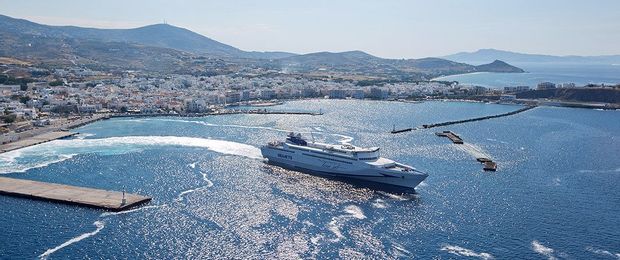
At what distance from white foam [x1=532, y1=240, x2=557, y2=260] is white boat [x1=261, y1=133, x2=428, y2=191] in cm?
968

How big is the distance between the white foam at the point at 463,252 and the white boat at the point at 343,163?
9.41 metres

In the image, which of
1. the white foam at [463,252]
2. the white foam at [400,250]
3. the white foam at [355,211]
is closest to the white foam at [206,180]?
the white foam at [355,211]

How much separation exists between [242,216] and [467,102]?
233 feet

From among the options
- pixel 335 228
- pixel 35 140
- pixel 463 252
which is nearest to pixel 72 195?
pixel 335 228

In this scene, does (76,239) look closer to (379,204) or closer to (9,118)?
(379,204)

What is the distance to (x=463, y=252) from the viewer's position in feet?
79.7

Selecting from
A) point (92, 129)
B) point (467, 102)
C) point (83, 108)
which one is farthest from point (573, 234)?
point (467, 102)

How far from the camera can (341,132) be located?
184ft

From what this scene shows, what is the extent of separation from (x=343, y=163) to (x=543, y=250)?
1559 centimetres

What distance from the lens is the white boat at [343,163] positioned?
1371 inches

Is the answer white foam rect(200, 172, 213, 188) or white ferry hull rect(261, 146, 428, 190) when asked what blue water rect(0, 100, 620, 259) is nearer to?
white foam rect(200, 172, 213, 188)

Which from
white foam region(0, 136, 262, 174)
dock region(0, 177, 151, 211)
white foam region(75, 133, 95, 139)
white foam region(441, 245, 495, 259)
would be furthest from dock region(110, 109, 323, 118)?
white foam region(441, 245, 495, 259)

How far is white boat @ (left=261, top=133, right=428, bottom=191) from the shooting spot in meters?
34.8

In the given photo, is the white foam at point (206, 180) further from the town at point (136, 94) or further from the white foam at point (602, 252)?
the town at point (136, 94)
